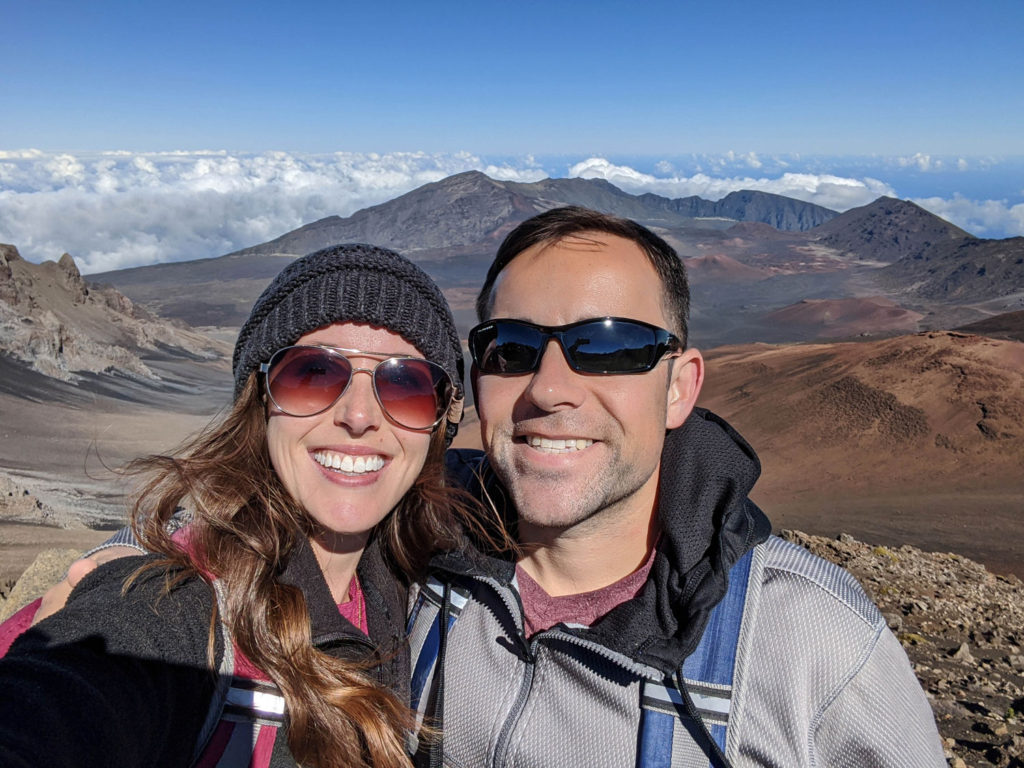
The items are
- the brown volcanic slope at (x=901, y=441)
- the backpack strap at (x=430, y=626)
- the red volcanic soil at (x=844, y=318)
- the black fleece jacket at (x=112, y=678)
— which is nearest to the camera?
the black fleece jacket at (x=112, y=678)

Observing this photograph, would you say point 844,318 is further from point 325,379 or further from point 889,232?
point 889,232

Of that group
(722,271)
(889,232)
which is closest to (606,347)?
(722,271)

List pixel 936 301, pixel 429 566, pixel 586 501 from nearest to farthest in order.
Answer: pixel 586 501
pixel 429 566
pixel 936 301

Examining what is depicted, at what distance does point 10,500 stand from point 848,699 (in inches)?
442

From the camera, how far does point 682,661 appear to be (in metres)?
1.61

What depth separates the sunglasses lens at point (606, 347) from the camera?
2.09 meters

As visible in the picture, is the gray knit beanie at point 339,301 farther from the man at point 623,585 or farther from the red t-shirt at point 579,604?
the red t-shirt at point 579,604

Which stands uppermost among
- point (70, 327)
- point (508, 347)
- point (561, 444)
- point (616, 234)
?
point (616, 234)

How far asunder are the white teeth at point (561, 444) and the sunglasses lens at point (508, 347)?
233 mm

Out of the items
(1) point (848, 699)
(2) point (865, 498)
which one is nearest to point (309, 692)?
(1) point (848, 699)

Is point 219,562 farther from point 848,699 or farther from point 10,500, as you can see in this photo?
point 10,500

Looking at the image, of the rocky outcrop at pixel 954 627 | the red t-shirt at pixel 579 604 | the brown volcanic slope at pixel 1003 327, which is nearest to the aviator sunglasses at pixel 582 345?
the red t-shirt at pixel 579 604

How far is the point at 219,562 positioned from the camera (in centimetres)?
169

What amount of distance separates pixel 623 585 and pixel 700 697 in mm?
439
